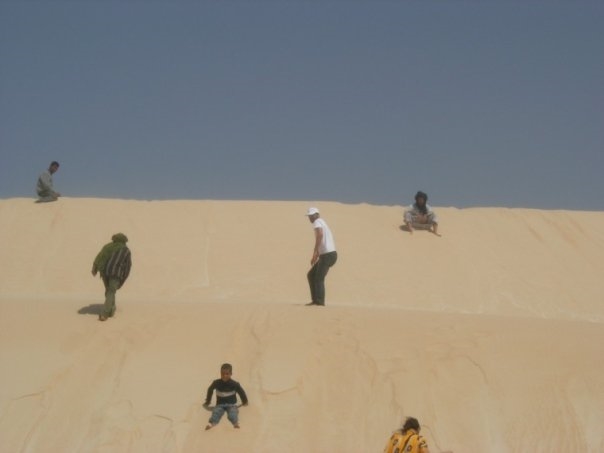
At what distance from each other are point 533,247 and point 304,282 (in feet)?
21.1

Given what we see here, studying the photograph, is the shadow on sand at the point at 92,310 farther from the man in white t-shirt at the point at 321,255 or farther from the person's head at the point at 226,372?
the person's head at the point at 226,372

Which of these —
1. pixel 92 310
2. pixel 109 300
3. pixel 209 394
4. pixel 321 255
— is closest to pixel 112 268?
pixel 109 300

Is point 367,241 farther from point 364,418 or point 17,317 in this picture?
point 364,418

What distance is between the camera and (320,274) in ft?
37.2

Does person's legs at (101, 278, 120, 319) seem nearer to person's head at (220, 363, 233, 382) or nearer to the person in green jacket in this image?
the person in green jacket

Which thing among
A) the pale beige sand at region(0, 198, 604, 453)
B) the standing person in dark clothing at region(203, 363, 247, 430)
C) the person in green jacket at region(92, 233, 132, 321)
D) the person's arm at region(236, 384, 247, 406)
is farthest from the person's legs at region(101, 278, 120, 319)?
the person's arm at region(236, 384, 247, 406)

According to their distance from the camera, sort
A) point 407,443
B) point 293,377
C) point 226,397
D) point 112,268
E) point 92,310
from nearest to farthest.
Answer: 1. point 407,443
2. point 226,397
3. point 293,377
4. point 112,268
5. point 92,310

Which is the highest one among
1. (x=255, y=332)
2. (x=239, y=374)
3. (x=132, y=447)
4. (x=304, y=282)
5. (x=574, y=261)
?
Result: (x=574, y=261)

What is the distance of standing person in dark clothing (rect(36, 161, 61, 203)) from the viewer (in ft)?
69.2

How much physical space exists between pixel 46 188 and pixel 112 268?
11487 millimetres

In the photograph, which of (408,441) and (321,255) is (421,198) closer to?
(321,255)

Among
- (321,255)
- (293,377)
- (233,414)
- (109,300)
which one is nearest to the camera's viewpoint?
(233,414)

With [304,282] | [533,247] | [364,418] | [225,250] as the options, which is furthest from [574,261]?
[364,418]

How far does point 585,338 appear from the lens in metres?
9.86
